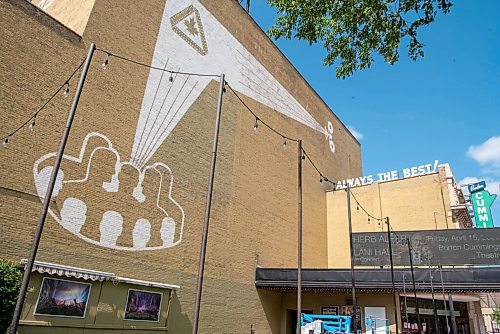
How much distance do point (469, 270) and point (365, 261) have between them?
5.79m

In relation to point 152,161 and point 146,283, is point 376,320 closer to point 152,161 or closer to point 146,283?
point 146,283

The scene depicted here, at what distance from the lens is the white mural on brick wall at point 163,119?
11062 millimetres

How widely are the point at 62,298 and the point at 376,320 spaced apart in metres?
13.7

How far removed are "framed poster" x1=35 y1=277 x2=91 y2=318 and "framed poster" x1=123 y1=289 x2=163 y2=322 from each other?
4.94ft

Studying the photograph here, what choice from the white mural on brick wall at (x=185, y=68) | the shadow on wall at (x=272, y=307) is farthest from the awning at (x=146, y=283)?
the shadow on wall at (x=272, y=307)

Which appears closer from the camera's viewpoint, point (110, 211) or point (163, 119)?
point (110, 211)

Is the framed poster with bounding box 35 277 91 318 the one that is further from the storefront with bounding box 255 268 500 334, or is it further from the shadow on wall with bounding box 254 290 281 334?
the shadow on wall with bounding box 254 290 281 334

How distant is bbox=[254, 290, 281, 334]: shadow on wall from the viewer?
1800cm

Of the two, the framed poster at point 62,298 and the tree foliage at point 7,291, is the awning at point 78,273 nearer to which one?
the framed poster at point 62,298

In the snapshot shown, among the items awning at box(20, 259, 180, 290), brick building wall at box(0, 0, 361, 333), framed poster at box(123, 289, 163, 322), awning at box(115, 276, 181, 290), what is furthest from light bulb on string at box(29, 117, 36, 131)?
framed poster at box(123, 289, 163, 322)

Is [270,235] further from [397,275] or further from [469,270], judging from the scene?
[469,270]

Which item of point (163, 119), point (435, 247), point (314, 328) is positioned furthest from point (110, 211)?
point (435, 247)

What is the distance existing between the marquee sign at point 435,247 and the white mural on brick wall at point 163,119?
9.96 metres

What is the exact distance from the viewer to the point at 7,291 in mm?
8070
